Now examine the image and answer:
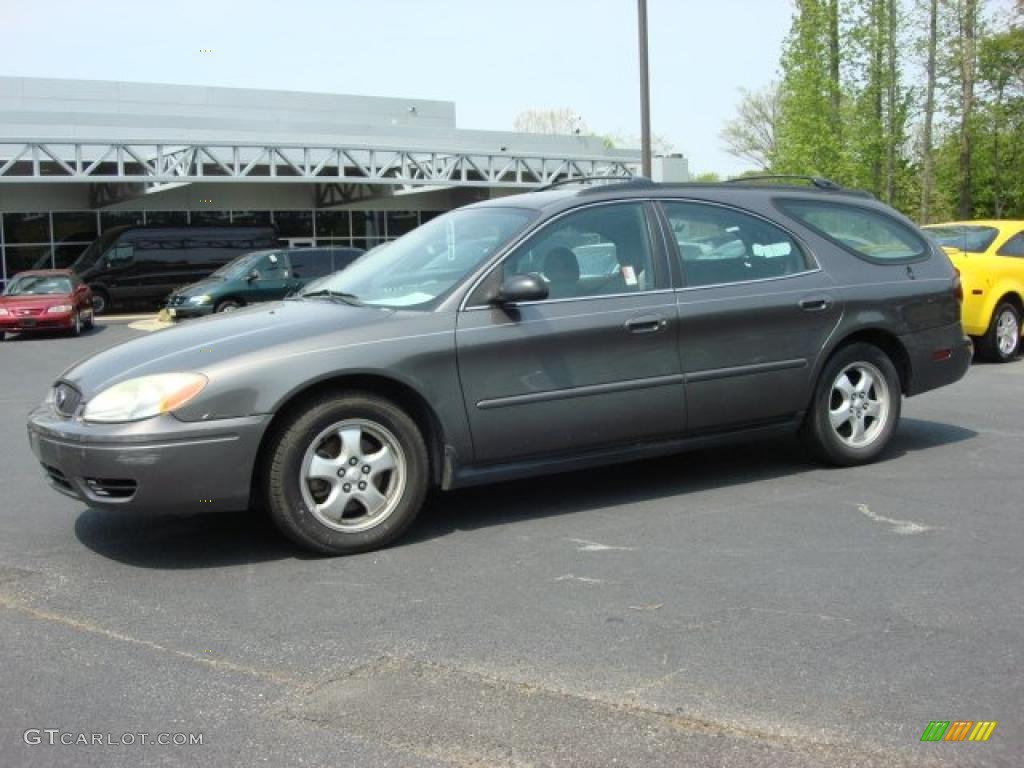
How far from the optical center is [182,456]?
4590 mm

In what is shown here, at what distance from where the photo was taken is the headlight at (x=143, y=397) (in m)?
4.63

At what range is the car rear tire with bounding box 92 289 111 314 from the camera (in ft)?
98.1

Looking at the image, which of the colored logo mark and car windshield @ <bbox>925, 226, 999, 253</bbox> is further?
car windshield @ <bbox>925, 226, 999, 253</bbox>

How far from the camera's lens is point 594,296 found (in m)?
5.56

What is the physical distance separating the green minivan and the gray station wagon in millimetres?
17766

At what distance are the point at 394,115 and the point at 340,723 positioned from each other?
43254 millimetres

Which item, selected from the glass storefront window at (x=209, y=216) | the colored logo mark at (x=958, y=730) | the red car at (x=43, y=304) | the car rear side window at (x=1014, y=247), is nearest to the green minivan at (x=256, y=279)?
the red car at (x=43, y=304)

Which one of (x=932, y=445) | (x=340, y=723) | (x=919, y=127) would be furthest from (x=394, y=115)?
(x=340, y=723)

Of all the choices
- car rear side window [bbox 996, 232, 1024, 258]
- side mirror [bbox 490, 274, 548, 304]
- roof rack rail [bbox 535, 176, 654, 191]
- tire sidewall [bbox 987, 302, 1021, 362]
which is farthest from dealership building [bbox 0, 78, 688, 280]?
side mirror [bbox 490, 274, 548, 304]

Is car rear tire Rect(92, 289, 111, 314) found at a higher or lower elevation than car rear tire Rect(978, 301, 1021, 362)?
higher

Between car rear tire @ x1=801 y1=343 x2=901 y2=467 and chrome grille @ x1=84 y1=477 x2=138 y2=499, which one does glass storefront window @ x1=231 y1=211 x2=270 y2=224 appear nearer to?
car rear tire @ x1=801 y1=343 x2=901 y2=467

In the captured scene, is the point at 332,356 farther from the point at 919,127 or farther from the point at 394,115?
the point at 394,115

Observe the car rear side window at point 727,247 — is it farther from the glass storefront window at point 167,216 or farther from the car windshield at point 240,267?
the glass storefront window at point 167,216

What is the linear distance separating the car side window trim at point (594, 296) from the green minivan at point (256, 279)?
59.2ft
